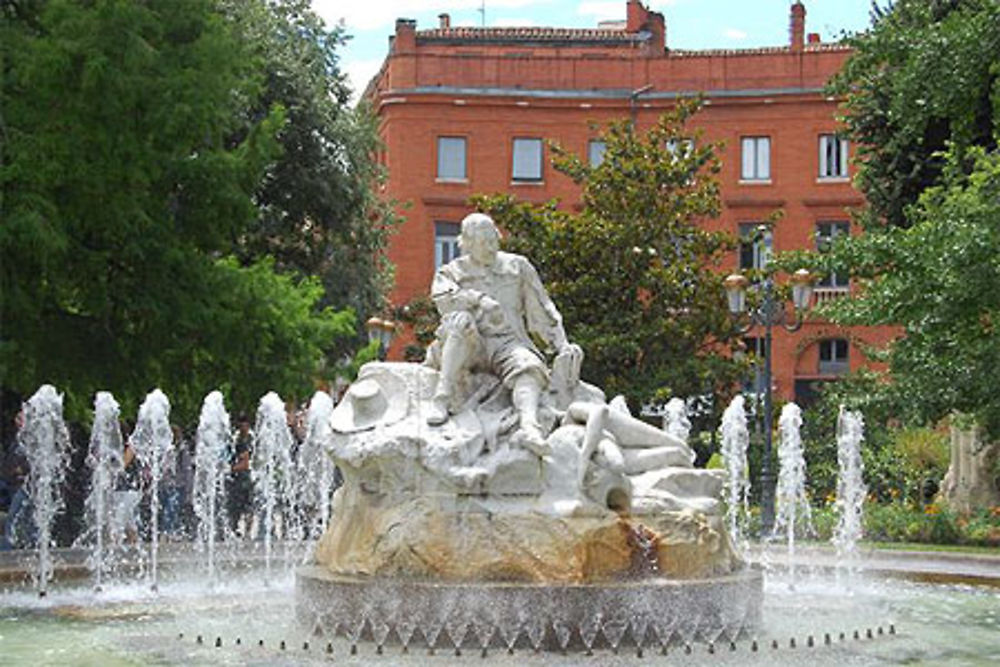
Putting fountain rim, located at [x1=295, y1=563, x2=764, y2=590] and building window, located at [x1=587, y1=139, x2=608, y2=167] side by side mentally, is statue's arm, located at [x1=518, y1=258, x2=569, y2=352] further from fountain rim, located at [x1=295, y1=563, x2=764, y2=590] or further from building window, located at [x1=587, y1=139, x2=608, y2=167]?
building window, located at [x1=587, y1=139, x2=608, y2=167]

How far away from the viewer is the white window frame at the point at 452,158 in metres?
49.1

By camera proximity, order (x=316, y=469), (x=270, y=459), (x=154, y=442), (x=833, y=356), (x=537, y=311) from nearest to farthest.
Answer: (x=537, y=311)
(x=154, y=442)
(x=270, y=459)
(x=316, y=469)
(x=833, y=356)

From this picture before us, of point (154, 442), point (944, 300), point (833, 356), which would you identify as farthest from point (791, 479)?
point (833, 356)

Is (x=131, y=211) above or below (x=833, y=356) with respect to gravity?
below

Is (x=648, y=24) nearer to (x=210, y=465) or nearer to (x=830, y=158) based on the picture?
(x=830, y=158)

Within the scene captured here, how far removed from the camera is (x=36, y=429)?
18.3 metres

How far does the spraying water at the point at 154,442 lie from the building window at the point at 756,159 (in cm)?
2911

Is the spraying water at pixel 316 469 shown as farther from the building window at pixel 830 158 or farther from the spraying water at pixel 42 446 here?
the building window at pixel 830 158

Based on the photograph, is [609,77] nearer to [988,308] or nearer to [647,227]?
[647,227]

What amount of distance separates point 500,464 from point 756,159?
38520mm

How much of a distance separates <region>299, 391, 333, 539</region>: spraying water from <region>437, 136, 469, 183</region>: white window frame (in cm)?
2381

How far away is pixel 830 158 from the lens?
4872 cm

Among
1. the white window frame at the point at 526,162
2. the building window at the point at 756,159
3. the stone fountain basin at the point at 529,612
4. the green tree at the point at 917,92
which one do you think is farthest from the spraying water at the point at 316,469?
the building window at the point at 756,159

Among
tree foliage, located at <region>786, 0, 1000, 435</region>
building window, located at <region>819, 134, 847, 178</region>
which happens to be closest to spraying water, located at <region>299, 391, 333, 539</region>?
tree foliage, located at <region>786, 0, 1000, 435</region>
